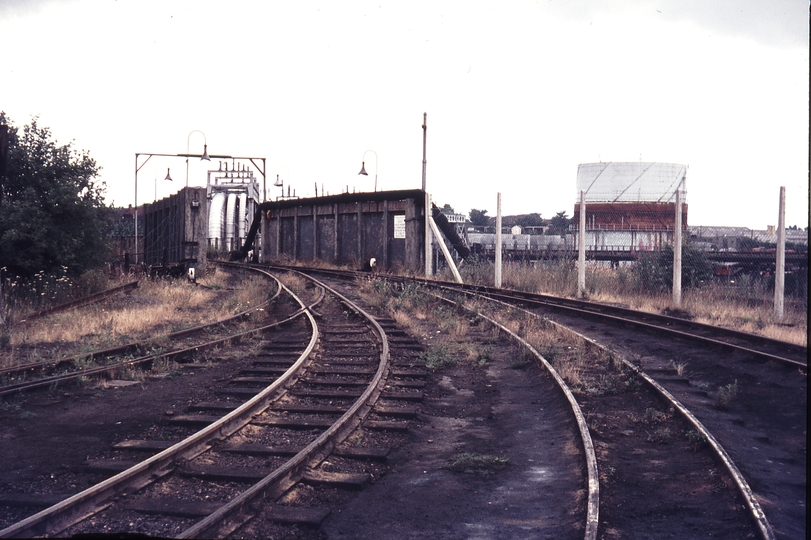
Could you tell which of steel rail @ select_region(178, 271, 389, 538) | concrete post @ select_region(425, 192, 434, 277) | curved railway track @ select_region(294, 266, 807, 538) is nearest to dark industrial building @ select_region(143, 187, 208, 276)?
concrete post @ select_region(425, 192, 434, 277)

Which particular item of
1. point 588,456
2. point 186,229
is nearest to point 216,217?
point 186,229

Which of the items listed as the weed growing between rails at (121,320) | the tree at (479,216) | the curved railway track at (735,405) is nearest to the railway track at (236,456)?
the curved railway track at (735,405)

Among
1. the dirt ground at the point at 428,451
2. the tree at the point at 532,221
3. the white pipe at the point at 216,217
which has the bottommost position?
the dirt ground at the point at 428,451

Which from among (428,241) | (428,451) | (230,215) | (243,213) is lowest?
(428,451)

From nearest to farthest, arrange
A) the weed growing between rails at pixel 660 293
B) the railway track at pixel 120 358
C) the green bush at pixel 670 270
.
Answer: the railway track at pixel 120 358
the weed growing between rails at pixel 660 293
the green bush at pixel 670 270

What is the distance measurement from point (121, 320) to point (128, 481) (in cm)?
821

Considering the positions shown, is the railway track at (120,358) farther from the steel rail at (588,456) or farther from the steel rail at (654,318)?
the steel rail at (654,318)

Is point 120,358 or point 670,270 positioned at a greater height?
point 670,270

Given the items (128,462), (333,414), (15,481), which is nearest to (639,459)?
(333,414)

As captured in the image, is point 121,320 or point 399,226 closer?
point 121,320

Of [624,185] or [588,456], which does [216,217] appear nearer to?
[624,185]

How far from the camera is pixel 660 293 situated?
16.6 meters

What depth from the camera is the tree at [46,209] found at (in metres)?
13.8

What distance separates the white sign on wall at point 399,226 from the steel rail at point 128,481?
18569 millimetres
